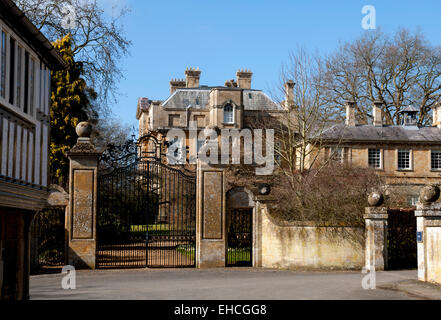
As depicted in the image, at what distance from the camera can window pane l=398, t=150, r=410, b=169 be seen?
44656 mm

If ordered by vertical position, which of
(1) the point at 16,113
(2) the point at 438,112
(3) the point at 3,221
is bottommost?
(3) the point at 3,221

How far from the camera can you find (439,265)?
14.0m

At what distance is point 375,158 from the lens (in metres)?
44.2

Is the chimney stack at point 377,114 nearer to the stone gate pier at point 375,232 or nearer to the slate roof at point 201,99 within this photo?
the slate roof at point 201,99

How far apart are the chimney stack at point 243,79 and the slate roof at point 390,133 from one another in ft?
60.0

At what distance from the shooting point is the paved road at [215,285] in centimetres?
1220

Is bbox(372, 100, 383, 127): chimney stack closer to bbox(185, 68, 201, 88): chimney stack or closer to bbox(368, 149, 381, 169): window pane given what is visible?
bbox(368, 149, 381, 169): window pane

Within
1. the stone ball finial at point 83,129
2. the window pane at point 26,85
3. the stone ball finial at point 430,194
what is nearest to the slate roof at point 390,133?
the stone ball finial at point 83,129
